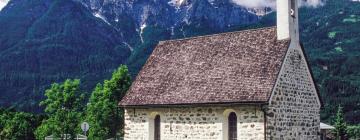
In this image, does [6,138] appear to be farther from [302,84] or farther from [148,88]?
[302,84]

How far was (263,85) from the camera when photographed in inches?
1018

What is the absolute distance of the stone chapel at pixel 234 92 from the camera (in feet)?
85.2

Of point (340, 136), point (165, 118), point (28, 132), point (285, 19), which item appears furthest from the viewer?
point (28, 132)

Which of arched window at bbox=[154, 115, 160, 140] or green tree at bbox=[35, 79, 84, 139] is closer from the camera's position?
arched window at bbox=[154, 115, 160, 140]

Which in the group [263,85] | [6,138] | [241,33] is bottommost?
[6,138]

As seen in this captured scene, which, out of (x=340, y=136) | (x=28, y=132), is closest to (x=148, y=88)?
(x=340, y=136)

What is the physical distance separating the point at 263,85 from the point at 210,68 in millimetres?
4295

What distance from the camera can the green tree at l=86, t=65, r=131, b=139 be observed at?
47875mm

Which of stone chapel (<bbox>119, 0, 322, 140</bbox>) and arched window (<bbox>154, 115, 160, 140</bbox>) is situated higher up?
stone chapel (<bbox>119, 0, 322, 140</bbox>)

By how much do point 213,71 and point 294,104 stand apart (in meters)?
5.04

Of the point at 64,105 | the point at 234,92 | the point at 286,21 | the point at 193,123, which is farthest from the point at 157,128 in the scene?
the point at 64,105

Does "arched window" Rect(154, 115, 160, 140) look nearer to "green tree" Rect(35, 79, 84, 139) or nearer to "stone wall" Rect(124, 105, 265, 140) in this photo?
"stone wall" Rect(124, 105, 265, 140)

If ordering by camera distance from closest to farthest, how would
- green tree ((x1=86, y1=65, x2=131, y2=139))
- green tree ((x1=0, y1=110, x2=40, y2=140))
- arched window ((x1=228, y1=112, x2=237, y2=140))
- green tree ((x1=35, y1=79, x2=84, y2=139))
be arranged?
arched window ((x1=228, y1=112, x2=237, y2=140)) < green tree ((x1=35, y1=79, x2=84, y2=139)) < green tree ((x1=86, y1=65, x2=131, y2=139)) < green tree ((x1=0, y1=110, x2=40, y2=140))

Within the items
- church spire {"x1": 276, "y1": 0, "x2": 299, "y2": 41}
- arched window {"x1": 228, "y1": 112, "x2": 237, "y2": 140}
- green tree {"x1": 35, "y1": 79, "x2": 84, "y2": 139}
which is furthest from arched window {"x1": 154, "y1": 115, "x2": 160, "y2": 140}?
green tree {"x1": 35, "y1": 79, "x2": 84, "y2": 139}
